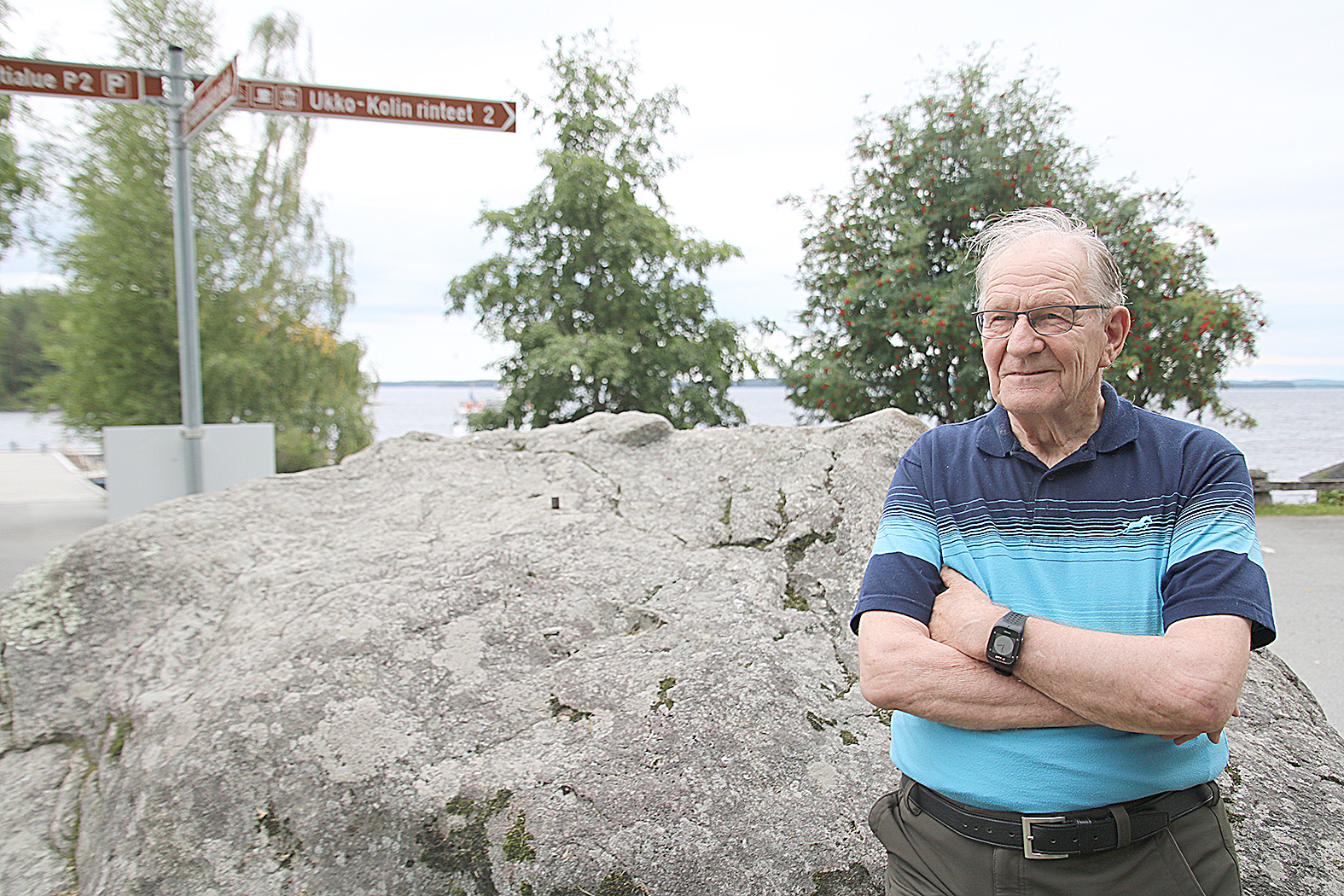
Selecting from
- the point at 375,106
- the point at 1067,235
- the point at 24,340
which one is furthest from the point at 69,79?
the point at 24,340

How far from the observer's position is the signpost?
471 centimetres

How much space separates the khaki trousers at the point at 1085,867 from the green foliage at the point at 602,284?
751 cm

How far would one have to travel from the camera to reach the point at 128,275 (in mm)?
10586

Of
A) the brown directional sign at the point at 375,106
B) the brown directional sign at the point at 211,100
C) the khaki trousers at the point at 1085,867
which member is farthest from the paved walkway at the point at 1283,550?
the khaki trousers at the point at 1085,867

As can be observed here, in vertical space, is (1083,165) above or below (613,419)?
above

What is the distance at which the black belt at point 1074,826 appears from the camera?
5.11ft

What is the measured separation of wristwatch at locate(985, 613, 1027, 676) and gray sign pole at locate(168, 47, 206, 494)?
195 inches

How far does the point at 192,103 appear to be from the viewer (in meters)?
4.97

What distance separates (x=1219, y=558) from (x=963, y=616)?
0.46 m

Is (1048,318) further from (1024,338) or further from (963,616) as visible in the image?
(963,616)

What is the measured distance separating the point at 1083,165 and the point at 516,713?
885 centimetres

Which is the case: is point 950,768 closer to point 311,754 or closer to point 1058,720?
point 1058,720

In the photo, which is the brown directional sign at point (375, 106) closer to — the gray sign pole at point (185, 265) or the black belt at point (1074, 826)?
the gray sign pole at point (185, 265)

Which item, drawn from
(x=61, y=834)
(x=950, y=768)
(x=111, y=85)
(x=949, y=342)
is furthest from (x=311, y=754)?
(x=949, y=342)
